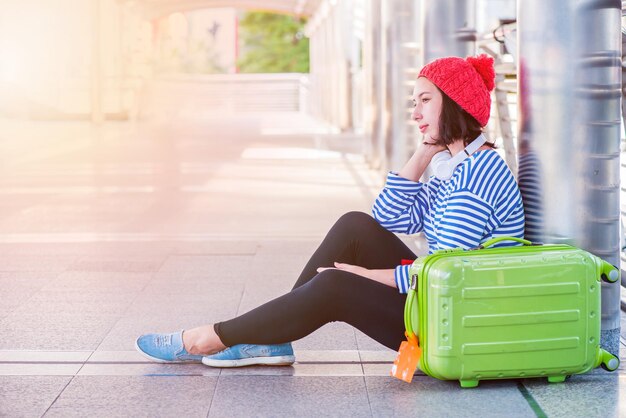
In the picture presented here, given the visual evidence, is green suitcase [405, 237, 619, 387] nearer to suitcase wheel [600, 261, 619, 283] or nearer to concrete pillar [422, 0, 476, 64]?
suitcase wheel [600, 261, 619, 283]

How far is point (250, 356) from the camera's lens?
3756 millimetres

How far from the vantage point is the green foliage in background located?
54531 mm

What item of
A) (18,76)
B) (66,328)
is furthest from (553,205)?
(18,76)

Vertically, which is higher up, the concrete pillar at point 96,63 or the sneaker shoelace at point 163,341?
the concrete pillar at point 96,63

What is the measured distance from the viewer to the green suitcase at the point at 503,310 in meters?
3.35

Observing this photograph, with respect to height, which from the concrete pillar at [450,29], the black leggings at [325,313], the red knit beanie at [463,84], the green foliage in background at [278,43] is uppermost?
the green foliage in background at [278,43]

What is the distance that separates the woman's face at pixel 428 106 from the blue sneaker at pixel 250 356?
88 cm

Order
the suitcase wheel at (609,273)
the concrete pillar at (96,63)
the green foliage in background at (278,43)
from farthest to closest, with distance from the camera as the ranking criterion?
the green foliage in background at (278,43)
the concrete pillar at (96,63)
the suitcase wheel at (609,273)

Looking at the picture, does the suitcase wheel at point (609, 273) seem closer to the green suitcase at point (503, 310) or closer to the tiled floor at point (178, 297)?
the green suitcase at point (503, 310)

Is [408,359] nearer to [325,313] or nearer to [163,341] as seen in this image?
[325,313]

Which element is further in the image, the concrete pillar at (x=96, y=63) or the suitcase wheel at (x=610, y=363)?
the concrete pillar at (x=96, y=63)

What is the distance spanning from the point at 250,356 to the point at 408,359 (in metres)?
0.60

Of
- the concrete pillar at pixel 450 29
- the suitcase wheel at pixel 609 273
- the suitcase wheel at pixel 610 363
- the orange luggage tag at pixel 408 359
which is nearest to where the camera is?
the orange luggage tag at pixel 408 359

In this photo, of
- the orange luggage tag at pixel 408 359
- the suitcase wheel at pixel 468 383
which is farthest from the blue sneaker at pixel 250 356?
the suitcase wheel at pixel 468 383
